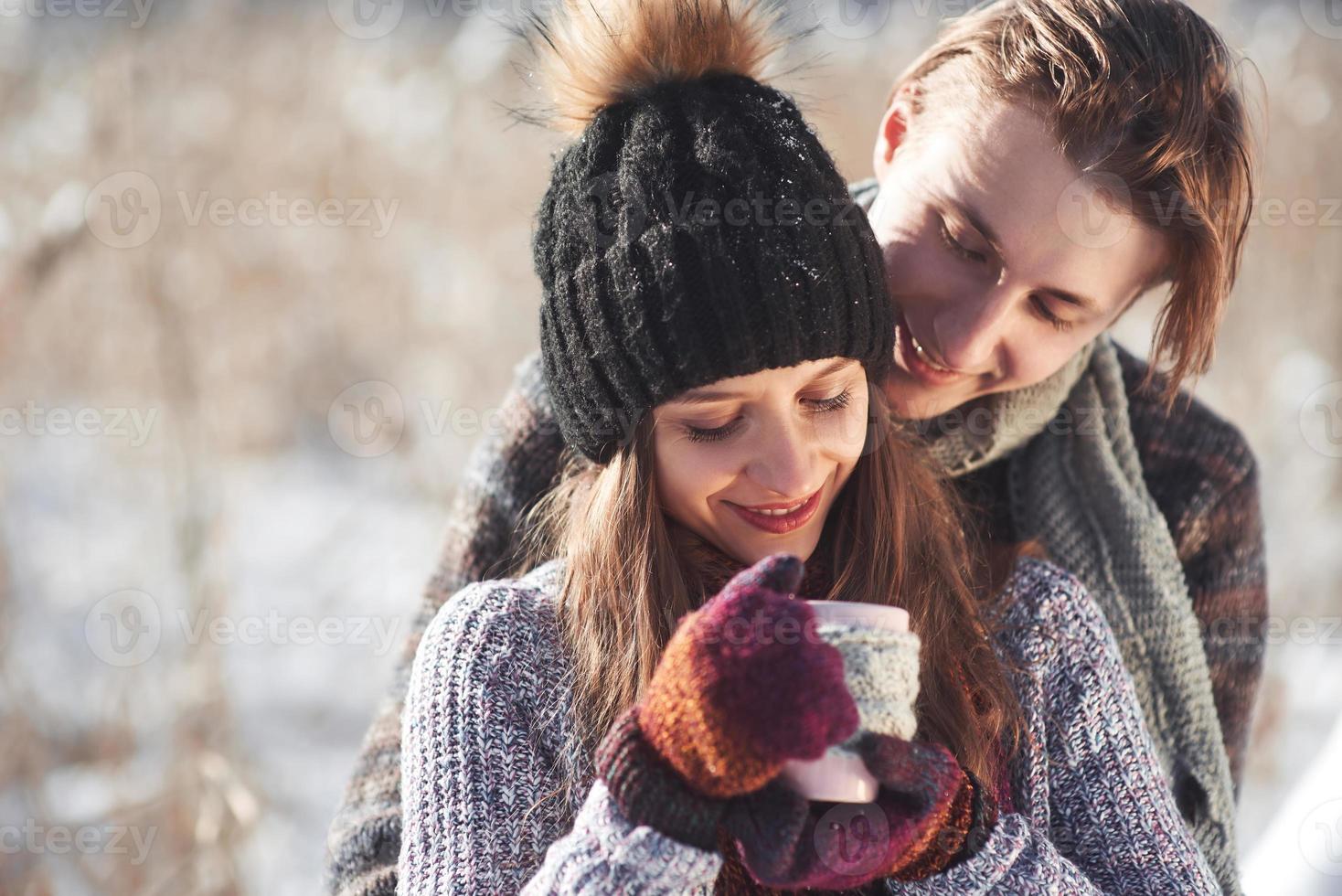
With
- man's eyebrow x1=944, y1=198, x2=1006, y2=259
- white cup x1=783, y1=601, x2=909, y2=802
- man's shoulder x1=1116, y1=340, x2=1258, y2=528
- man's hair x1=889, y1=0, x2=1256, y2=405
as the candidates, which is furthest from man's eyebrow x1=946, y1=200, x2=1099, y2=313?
white cup x1=783, y1=601, x2=909, y2=802

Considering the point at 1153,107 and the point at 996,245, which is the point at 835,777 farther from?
the point at 1153,107

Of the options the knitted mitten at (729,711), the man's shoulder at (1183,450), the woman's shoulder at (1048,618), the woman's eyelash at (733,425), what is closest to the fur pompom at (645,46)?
the woman's eyelash at (733,425)

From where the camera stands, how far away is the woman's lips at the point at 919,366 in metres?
1.57

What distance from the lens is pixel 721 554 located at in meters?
1.39

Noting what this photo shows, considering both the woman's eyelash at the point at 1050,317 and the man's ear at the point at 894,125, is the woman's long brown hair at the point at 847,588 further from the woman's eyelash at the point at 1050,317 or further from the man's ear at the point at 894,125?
the man's ear at the point at 894,125

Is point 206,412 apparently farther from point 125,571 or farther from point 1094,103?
point 1094,103

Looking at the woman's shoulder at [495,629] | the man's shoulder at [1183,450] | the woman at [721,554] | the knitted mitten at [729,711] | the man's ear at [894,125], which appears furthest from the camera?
the man's shoulder at [1183,450]

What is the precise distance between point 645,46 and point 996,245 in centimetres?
52

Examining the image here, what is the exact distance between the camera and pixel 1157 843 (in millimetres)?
1295

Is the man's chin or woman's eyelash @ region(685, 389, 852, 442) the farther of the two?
the man's chin

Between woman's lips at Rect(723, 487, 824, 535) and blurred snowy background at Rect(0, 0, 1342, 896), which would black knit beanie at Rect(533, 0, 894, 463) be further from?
blurred snowy background at Rect(0, 0, 1342, 896)

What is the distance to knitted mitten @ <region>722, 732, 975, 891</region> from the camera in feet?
3.41

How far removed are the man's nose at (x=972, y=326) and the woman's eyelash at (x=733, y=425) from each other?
250 millimetres

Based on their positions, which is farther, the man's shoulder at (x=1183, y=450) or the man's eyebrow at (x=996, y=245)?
the man's shoulder at (x=1183, y=450)
